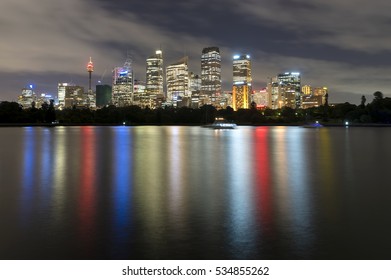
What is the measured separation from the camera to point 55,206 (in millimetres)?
13148

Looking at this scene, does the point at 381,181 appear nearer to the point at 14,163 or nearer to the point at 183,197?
the point at 183,197

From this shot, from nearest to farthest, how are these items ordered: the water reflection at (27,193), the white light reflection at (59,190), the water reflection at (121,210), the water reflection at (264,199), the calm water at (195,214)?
the calm water at (195,214) < the water reflection at (121,210) < the water reflection at (264,199) < the water reflection at (27,193) < the white light reflection at (59,190)

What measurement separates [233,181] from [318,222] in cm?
798

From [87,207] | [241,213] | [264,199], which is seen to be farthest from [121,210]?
[264,199]

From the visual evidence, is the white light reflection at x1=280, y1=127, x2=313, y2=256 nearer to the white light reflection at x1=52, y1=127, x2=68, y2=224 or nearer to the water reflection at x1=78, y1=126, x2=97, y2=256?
the water reflection at x1=78, y1=126, x2=97, y2=256

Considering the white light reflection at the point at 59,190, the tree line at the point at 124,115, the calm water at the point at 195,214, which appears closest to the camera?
the calm water at the point at 195,214

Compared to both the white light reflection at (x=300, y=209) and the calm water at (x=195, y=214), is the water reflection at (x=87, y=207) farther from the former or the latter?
the white light reflection at (x=300, y=209)

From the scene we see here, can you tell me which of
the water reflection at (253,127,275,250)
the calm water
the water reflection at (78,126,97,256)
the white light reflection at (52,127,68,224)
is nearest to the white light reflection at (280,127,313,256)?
the calm water

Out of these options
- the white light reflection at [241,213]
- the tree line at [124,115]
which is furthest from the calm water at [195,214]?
the tree line at [124,115]

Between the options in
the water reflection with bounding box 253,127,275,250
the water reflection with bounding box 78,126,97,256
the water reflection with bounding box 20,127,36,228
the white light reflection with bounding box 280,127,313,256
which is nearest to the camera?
the white light reflection with bounding box 280,127,313,256

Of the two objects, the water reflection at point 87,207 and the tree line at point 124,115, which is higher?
the tree line at point 124,115

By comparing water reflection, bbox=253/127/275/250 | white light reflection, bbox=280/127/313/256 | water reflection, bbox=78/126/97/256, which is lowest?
white light reflection, bbox=280/127/313/256
